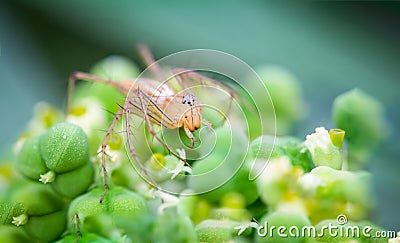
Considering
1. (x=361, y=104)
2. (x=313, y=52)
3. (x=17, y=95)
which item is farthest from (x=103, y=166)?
(x=17, y=95)

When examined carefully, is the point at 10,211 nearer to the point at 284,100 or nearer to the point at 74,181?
the point at 74,181

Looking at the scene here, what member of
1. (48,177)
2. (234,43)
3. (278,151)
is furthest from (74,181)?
(234,43)

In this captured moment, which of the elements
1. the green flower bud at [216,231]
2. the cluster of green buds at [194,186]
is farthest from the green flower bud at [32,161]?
the green flower bud at [216,231]

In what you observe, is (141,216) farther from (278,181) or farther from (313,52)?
(313,52)

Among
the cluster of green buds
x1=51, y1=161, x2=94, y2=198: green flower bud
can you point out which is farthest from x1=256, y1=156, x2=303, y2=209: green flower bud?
x1=51, y1=161, x2=94, y2=198: green flower bud

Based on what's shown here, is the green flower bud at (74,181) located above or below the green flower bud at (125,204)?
above

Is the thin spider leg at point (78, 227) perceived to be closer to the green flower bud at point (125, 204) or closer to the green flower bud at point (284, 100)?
the green flower bud at point (125, 204)

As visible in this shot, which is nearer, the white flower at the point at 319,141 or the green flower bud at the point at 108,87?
the white flower at the point at 319,141
